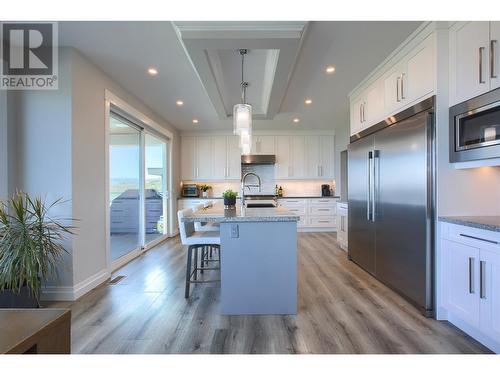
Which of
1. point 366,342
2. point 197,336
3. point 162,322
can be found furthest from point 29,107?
point 366,342

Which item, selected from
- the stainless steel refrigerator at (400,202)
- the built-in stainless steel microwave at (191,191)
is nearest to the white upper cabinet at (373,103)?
the stainless steel refrigerator at (400,202)

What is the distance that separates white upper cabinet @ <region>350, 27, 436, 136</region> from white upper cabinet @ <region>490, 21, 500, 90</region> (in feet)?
1.37

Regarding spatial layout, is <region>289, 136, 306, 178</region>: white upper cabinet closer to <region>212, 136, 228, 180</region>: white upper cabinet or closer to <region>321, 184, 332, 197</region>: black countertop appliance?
<region>321, 184, 332, 197</region>: black countertop appliance

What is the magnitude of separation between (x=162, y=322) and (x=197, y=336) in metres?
0.39

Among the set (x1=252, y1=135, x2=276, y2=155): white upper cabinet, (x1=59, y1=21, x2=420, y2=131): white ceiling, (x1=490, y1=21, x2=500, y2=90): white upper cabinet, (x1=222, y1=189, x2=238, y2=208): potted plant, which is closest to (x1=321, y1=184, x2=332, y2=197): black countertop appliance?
(x1=252, y1=135, x2=276, y2=155): white upper cabinet

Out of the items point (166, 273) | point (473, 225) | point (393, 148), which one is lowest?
point (166, 273)

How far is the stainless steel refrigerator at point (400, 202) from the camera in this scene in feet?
7.32

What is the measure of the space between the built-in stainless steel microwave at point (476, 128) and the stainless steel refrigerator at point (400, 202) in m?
0.16

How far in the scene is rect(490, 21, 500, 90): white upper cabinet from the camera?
1.78 metres

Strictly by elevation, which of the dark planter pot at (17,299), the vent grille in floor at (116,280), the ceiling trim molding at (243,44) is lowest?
the vent grille in floor at (116,280)

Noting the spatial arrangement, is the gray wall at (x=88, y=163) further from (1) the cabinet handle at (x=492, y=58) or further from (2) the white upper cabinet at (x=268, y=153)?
(1) the cabinet handle at (x=492, y=58)

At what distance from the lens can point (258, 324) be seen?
2.12m
